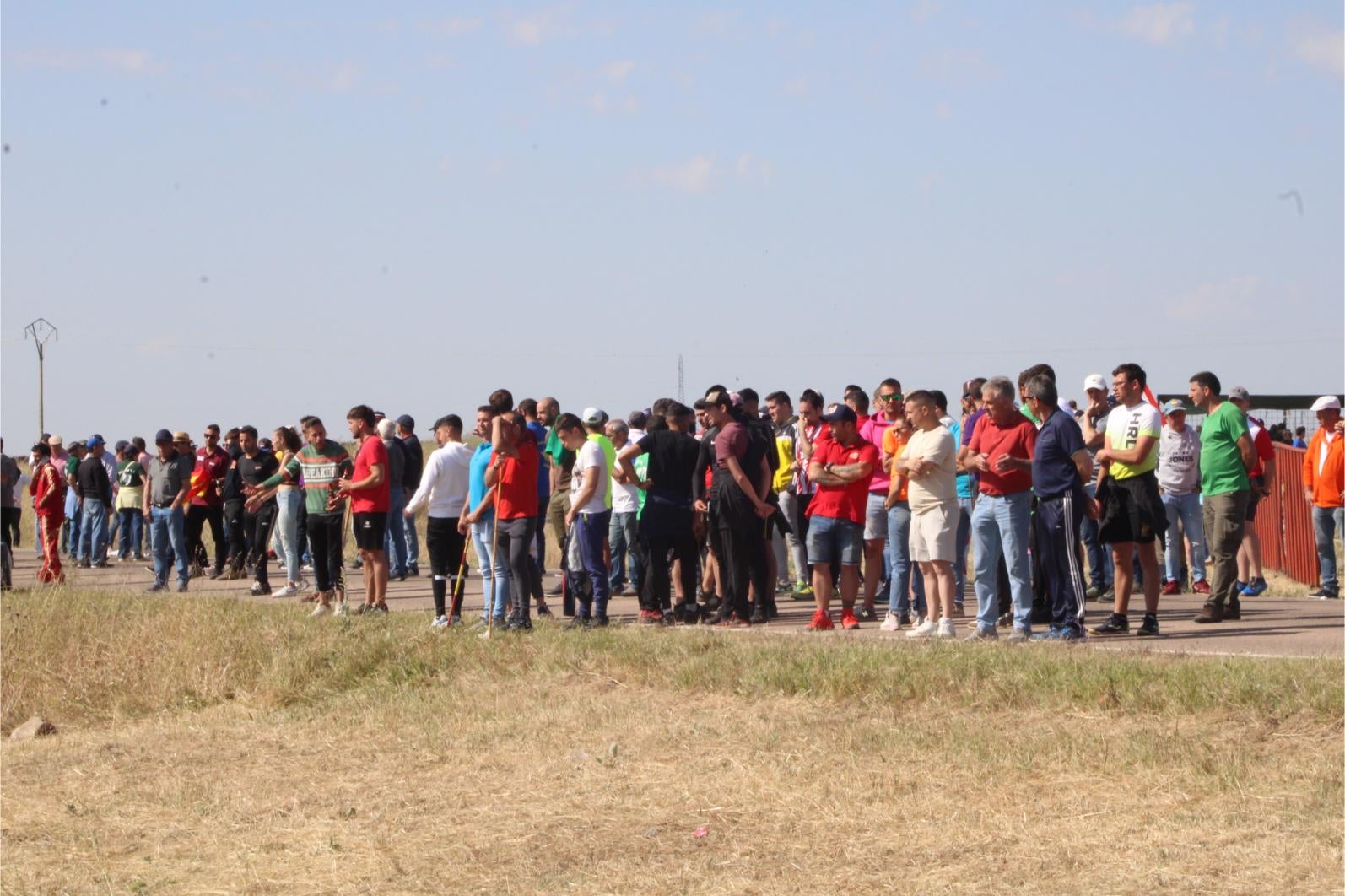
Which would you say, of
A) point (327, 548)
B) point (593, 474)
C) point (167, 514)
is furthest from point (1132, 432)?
point (167, 514)

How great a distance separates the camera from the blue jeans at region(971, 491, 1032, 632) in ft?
36.8

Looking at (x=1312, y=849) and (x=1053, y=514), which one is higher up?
(x=1053, y=514)

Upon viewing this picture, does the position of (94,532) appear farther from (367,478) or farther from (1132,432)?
(1132,432)

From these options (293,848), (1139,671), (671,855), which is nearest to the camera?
(671,855)

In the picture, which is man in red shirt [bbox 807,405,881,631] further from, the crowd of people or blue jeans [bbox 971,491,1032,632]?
blue jeans [bbox 971,491,1032,632]

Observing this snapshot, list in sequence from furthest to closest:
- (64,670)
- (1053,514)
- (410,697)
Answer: (64,670) < (410,697) < (1053,514)

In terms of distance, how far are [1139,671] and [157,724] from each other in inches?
300

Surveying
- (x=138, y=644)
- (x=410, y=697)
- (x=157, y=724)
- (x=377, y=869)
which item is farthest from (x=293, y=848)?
(x=138, y=644)

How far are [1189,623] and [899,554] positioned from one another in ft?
7.55

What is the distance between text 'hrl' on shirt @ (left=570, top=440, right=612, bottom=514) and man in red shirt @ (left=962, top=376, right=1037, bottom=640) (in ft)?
10.3

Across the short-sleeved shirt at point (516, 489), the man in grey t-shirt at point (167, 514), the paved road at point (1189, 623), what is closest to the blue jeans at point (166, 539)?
the man in grey t-shirt at point (167, 514)

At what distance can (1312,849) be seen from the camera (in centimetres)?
688

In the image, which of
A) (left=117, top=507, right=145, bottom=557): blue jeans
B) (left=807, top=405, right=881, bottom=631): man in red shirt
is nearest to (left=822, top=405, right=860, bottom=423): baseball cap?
(left=807, top=405, right=881, bottom=631): man in red shirt

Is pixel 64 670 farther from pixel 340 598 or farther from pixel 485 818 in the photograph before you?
pixel 485 818
